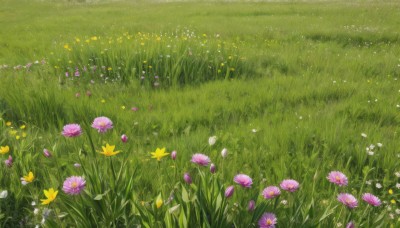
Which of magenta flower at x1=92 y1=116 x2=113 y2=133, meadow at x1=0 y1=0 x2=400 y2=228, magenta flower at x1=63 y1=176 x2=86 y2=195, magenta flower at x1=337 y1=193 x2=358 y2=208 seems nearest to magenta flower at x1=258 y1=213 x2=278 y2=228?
meadow at x1=0 y1=0 x2=400 y2=228

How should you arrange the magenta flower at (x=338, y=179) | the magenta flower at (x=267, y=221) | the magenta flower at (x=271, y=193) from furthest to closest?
the magenta flower at (x=338, y=179)
the magenta flower at (x=271, y=193)
the magenta flower at (x=267, y=221)

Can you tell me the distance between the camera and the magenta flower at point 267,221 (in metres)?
1.49

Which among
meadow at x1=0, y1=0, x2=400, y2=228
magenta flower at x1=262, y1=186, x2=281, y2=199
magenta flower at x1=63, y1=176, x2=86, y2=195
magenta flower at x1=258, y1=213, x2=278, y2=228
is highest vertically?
magenta flower at x1=63, y1=176, x2=86, y2=195

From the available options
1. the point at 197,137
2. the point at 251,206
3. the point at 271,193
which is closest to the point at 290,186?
the point at 271,193

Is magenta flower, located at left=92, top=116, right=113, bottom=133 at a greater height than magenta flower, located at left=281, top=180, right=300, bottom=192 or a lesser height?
greater

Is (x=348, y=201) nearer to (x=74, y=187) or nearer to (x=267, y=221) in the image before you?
(x=267, y=221)

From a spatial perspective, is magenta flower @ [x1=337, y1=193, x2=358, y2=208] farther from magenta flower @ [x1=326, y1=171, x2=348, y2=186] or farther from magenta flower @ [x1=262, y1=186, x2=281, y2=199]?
magenta flower @ [x1=262, y1=186, x2=281, y2=199]

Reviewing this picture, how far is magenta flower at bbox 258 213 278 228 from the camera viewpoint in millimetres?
1490

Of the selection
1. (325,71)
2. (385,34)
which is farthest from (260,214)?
(385,34)

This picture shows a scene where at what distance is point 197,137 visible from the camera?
9.70ft

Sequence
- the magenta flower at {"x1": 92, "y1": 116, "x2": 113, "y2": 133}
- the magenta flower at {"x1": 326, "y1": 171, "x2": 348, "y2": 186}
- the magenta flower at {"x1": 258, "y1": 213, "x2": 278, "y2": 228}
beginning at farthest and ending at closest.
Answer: the magenta flower at {"x1": 92, "y1": 116, "x2": 113, "y2": 133}, the magenta flower at {"x1": 326, "y1": 171, "x2": 348, "y2": 186}, the magenta flower at {"x1": 258, "y1": 213, "x2": 278, "y2": 228}

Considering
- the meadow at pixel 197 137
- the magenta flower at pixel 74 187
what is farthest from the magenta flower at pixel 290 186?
the magenta flower at pixel 74 187

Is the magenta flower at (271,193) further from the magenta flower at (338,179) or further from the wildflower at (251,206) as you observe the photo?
the magenta flower at (338,179)

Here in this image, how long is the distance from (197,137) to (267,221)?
1520 mm
